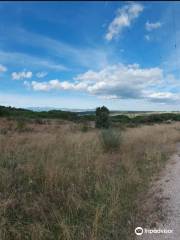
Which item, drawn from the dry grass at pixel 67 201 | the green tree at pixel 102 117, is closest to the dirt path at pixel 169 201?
the dry grass at pixel 67 201

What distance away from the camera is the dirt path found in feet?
9.43

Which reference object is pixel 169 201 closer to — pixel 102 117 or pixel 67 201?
pixel 67 201

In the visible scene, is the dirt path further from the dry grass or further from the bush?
the bush

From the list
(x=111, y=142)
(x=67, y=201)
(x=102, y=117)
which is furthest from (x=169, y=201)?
(x=102, y=117)

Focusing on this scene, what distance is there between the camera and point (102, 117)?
80.5 ft

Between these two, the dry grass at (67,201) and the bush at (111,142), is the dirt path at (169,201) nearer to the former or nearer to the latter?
the dry grass at (67,201)

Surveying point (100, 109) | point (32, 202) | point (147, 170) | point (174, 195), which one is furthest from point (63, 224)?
point (100, 109)

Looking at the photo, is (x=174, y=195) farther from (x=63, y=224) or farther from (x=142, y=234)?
(x=63, y=224)

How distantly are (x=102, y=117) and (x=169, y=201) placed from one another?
2070 cm

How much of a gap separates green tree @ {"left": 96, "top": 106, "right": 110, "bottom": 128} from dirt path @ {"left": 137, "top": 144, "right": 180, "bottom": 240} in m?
17.3

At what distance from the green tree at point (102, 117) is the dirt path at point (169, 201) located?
1730 cm

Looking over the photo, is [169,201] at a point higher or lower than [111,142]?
lower

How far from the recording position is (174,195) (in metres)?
4.19

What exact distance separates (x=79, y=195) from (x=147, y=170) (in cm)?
267
